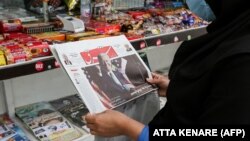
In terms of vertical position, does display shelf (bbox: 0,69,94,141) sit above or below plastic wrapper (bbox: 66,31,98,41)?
below

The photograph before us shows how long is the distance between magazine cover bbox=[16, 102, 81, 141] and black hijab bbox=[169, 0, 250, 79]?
82 cm

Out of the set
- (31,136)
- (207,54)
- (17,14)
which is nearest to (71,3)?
(17,14)

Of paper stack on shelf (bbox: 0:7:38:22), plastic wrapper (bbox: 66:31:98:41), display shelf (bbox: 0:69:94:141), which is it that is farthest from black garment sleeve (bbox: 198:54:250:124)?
paper stack on shelf (bbox: 0:7:38:22)

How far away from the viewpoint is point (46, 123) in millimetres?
1449

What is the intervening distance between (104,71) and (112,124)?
0.72 feet

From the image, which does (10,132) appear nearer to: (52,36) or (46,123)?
(46,123)

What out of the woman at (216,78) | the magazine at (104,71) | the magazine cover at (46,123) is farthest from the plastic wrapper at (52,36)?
the woman at (216,78)

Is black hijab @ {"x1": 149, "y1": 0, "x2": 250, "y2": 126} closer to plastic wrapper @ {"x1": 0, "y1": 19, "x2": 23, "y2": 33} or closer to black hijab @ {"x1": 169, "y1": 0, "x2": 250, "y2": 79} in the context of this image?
black hijab @ {"x1": 169, "y1": 0, "x2": 250, "y2": 79}

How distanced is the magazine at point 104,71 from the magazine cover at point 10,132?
0.58 metres

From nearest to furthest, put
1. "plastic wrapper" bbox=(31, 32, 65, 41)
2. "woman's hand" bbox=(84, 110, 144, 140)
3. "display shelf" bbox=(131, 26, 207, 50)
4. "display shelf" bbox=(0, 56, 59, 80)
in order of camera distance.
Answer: "woman's hand" bbox=(84, 110, 144, 140) → "display shelf" bbox=(0, 56, 59, 80) → "plastic wrapper" bbox=(31, 32, 65, 41) → "display shelf" bbox=(131, 26, 207, 50)

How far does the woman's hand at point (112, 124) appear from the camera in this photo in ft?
2.73

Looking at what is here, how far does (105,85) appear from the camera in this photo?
99 cm

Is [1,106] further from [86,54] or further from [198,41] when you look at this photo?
[198,41]

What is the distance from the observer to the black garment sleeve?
0.56 meters
